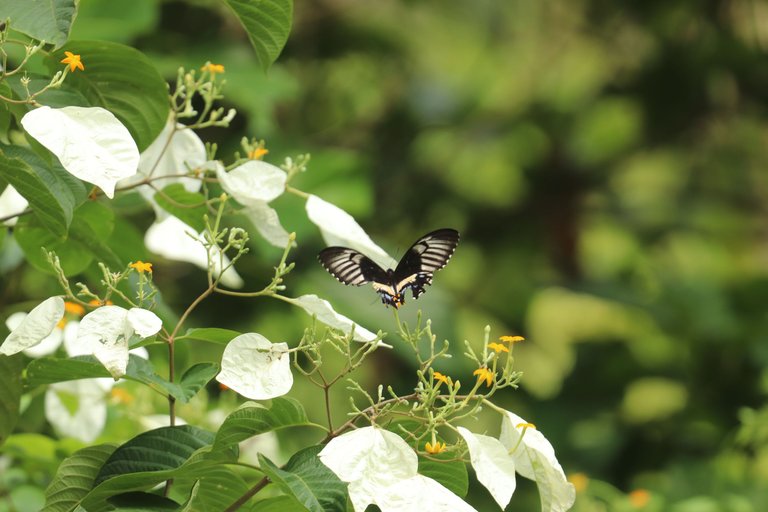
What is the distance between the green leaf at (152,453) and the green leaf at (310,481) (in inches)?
2.9

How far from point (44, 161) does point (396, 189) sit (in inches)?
100

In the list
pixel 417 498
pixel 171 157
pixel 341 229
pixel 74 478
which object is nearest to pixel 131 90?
pixel 171 157

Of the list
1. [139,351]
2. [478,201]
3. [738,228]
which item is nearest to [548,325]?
[478,201]

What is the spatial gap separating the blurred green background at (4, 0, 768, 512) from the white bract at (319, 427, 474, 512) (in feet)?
4.35

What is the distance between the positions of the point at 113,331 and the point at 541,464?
0.29 meters

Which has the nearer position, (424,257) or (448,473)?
(448,473)

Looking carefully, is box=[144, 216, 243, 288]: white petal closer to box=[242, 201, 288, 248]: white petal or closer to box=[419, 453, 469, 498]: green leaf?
box=[242, 201, 288, 248]: white petal

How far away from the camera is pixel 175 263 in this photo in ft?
8.48

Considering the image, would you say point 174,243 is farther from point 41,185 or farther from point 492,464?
point 492,464

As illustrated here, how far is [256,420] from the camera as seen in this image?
2.25 ft

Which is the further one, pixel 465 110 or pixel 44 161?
pixel 465 110

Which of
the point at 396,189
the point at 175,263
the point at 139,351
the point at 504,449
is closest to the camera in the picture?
the point at 504,449

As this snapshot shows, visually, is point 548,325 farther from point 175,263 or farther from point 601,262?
point 175,263

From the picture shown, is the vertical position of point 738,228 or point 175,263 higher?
point 738,228
